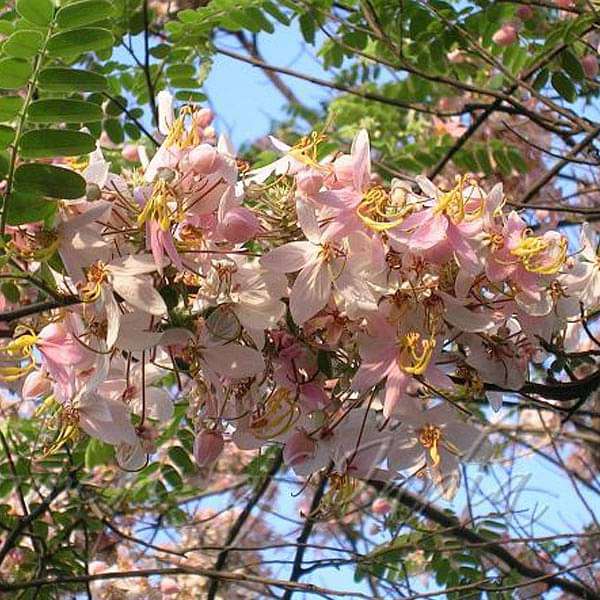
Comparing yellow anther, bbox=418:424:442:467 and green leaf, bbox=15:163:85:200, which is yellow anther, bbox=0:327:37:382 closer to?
green leaf, bbox=15:163:85:200

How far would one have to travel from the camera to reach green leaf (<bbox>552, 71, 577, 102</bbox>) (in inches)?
88.7

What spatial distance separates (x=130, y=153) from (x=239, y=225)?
1.55m

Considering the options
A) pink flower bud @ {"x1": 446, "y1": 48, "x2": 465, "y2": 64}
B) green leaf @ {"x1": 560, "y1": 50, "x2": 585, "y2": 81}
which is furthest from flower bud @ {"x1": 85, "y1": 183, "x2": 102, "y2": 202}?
pink flower bud @ {"x1": 446, "y1": 48, "x2": 465, "y2": 64}

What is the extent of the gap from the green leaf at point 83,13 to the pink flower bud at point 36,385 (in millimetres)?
383

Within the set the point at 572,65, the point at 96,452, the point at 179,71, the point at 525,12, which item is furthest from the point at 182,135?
the point at 525,12

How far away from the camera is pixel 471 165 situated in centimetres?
305

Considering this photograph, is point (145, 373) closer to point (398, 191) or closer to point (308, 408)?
point (308, 408)

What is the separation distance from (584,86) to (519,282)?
1289 millimetres

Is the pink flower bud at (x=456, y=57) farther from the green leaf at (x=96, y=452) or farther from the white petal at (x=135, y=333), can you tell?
the white petal at (x=135, y=333)

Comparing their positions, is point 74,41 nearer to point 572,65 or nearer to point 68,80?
point 68,80

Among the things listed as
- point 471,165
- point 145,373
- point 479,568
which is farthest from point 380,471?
point 471,165

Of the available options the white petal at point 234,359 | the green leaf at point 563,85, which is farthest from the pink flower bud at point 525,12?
the white petal at point 234,359

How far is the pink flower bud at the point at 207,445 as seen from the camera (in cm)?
126

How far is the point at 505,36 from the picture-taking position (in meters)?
2.77
